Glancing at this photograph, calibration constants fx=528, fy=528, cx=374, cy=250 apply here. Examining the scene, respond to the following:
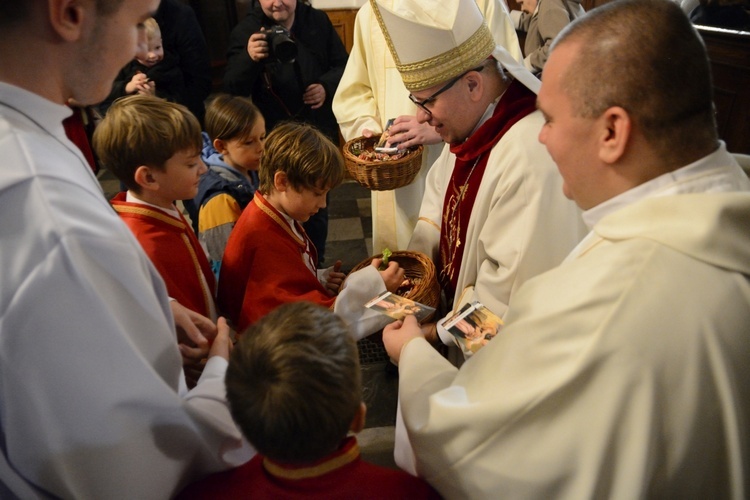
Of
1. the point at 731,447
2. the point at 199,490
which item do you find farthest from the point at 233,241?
the point at 731,447

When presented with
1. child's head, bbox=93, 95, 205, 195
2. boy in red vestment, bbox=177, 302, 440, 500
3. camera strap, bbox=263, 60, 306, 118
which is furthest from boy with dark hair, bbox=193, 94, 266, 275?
boy in red vestment, bbox=177, 302, 440, 500

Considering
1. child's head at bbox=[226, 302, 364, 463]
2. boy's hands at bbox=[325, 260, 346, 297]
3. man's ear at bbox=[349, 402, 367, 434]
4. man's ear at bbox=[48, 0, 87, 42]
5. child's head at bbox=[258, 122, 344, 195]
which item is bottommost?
boy's hands at bbox=[325, 260, 346, 297]

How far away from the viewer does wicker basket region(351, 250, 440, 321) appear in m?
1.94

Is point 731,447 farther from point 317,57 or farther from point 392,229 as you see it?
point 317,57

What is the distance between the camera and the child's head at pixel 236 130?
98.3 inches

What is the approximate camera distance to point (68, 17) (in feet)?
2.95

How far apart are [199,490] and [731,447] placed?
3.62 feet

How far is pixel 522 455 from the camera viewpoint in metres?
1.08

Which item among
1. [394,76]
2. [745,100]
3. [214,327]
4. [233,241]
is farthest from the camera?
[745,100]

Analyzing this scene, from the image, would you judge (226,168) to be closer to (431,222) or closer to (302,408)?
(431,222)

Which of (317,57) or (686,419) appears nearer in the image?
(686,419)

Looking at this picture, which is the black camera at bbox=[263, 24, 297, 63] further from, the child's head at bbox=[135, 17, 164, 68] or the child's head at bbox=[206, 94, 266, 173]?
the child's head at bbox=[206, 94, 266, 173]

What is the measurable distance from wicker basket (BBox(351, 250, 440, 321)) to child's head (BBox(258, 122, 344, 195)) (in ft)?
1.33

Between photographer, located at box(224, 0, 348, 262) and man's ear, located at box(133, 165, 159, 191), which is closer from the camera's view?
man's ear, located at box(133, 165, 159, 191)
